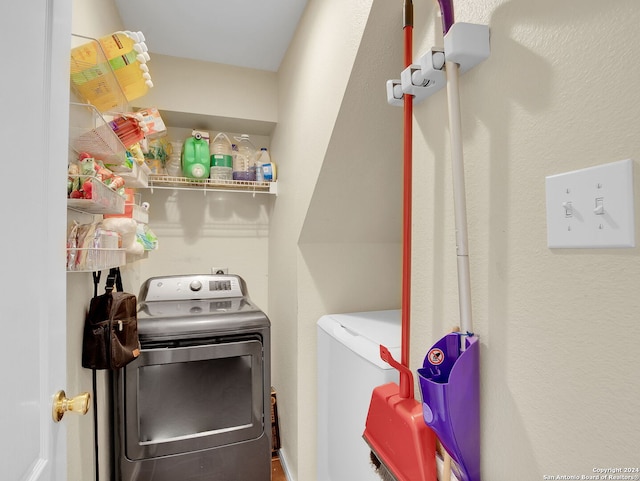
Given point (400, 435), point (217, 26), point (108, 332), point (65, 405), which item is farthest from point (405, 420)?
point (217, 26)

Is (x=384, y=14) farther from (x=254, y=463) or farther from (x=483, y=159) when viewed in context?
(x=254, y=463)

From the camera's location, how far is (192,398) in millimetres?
1650

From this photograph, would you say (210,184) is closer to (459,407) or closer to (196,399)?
(196,399)

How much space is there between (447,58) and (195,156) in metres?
2.02

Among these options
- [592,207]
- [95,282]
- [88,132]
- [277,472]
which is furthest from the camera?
[277,472]

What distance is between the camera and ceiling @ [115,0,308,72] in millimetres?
1790

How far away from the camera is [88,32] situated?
1.31m

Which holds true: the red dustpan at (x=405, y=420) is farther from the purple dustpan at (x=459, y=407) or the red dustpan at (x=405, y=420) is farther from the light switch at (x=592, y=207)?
Answer: the light switch at (x=592, y=207)

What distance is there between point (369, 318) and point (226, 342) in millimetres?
734

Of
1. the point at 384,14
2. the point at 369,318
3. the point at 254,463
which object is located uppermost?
the point at 384,14

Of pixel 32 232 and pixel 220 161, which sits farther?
pixel 220 161

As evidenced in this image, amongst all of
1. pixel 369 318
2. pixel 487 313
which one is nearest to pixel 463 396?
pixel 487 313

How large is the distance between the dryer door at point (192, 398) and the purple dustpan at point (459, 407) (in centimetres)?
123

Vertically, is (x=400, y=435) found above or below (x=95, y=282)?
below
